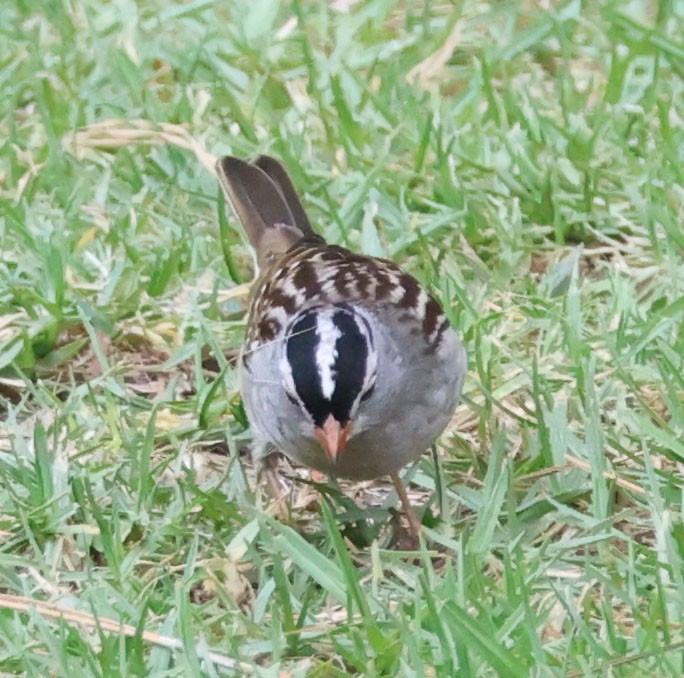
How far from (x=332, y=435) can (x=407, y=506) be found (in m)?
0.42

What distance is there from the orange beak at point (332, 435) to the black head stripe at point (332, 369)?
1 centimetres

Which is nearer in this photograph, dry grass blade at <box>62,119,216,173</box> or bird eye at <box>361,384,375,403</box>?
bird eye at <box>361,384,375,403</box>

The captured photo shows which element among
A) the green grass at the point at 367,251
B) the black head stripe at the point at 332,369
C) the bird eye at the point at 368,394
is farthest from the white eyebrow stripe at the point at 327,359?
the green grass at the point at 367,251

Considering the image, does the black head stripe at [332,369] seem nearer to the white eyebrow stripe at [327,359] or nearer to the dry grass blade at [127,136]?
the white eyebrow stripe at [327,359]

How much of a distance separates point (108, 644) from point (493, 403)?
133 cm

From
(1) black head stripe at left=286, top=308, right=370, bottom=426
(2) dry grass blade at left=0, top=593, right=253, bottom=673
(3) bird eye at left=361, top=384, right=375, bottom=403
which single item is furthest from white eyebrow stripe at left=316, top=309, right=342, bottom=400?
(2) dry grass blade at left=0, top=593, right=253, bottom=673

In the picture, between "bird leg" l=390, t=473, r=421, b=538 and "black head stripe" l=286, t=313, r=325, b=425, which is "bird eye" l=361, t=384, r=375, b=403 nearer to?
"black head stripe" l=286, t=313, r=325, b=425

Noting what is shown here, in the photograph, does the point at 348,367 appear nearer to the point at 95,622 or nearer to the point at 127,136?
the point at 95,622

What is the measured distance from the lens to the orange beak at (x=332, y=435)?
3.31 metres

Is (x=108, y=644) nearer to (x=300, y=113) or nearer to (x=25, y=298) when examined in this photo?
(x=25, y=298)

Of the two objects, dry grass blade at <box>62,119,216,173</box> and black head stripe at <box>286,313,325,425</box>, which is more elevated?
black head stripe at <box>286,313,325,425</box>

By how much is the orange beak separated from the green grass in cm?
18

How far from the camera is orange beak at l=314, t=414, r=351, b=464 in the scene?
10.8 ft

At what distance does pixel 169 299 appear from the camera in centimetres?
455
